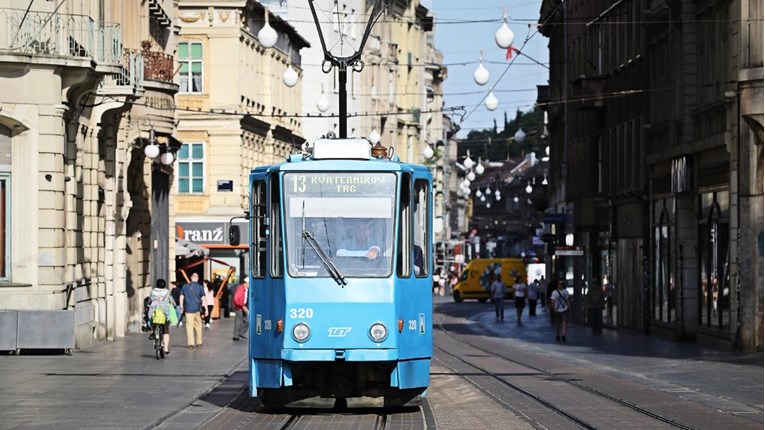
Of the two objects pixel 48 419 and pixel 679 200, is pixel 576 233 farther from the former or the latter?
pixel 48 419

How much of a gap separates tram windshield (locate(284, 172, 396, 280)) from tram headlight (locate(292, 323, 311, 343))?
67 cm

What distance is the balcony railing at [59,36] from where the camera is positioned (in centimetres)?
3353

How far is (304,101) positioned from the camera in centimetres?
9931

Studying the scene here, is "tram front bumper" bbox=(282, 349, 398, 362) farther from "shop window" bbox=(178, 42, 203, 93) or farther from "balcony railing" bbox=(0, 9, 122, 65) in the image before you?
"shop window" bbox=(178, 42, 203, 93)

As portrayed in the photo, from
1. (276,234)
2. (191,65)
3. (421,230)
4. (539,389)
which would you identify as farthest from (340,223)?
(191,65)

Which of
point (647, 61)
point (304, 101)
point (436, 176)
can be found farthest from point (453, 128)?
point (647, 61)

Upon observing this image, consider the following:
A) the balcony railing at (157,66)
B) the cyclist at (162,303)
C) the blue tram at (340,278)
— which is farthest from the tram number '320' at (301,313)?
the balcony railing at (157,66)

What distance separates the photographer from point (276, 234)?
2167 centimetres

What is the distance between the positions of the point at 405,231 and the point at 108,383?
7516 mm

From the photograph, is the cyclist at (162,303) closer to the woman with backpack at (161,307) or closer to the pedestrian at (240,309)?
the woman with backpack at (161,307)

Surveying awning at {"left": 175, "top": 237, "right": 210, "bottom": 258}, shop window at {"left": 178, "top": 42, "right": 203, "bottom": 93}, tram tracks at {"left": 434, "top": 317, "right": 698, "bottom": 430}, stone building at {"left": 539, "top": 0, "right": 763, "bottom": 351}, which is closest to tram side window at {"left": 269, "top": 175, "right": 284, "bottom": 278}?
tram tracks at {"left": 434, "top": 317, "right": 698, "bottom": 430}

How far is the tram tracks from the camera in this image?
2066cm

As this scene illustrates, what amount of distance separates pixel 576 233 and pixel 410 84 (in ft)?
220

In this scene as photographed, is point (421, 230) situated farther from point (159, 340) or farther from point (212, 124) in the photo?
point (212, 124)
